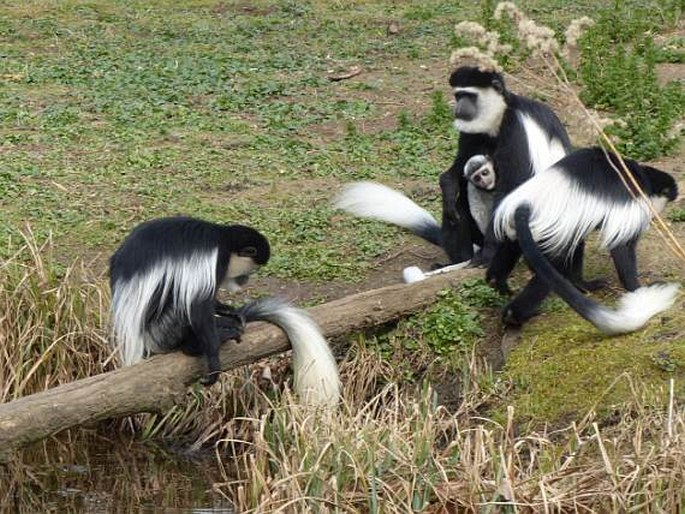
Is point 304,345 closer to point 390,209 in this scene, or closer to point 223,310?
point 223,310

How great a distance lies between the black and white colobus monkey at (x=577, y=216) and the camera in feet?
18.1

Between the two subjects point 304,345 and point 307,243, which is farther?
point 307,243

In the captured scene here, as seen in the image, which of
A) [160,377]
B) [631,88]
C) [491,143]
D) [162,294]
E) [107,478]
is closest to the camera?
[160,377]

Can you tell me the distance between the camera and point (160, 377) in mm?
4930

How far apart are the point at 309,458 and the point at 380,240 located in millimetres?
2747

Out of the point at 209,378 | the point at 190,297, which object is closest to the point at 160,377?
the point at 209,378

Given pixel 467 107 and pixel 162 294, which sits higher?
pixel 467 107

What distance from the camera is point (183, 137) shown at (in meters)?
8.45

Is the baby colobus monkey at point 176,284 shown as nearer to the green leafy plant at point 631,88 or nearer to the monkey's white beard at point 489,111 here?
the monkey's white beard at point 489,111

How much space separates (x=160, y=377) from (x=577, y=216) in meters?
1.87

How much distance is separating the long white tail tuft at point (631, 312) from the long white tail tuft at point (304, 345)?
108 cm

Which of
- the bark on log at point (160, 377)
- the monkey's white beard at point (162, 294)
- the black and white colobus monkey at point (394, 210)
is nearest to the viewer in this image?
the bark on log at point (160, 377)

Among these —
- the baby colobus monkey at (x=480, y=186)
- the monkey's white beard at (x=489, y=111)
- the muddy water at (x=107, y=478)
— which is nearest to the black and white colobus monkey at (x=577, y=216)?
the baby colobus monkey at (x=480, y=186)

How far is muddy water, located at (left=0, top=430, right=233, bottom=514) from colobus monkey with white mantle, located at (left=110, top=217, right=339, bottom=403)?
1.59 ft
